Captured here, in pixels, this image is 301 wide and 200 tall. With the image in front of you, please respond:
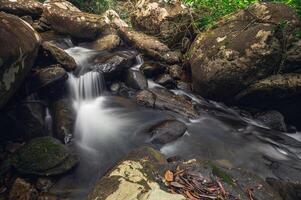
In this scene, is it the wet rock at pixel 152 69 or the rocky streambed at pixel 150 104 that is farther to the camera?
→ the wet rock at pixel 152 69

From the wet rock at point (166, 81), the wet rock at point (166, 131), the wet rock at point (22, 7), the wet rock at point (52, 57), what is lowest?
the wet rock at point (166, 131)

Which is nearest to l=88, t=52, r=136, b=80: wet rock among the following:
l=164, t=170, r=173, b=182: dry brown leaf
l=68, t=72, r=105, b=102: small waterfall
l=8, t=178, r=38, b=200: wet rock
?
l=68, t=72, r=105, b=102: small waterfall

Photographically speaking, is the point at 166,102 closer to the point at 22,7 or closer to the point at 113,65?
the point at 113,65

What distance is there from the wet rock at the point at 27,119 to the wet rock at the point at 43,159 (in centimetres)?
70

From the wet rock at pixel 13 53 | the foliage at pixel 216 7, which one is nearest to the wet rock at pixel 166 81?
the foliage at pixel 216 7

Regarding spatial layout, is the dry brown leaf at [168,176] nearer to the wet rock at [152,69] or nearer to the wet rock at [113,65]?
the wet rock at [113,65]

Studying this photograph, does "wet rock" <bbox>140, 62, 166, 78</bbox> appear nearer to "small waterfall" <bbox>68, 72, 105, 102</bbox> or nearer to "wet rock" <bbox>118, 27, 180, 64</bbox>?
"wet rock" <bbox>118, 27, 180, 64</bbox>

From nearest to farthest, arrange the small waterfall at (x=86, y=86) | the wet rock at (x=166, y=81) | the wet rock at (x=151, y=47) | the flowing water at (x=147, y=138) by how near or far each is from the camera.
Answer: the flowing water at (x=147, y=138) < the small waterfall at (x=86, y=86) < the wet rock at (x=166, y=81) < the wet rock at (x=151, y=47)

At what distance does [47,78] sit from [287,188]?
4759mm

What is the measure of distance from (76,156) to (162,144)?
4.94ft

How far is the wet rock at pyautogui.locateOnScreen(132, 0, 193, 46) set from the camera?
29.3 ft

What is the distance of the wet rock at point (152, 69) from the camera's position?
8.15 metres

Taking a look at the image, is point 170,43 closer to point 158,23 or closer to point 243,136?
point 158,23

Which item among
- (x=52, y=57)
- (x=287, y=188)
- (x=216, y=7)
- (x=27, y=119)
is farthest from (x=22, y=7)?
(x=287, y=188)
